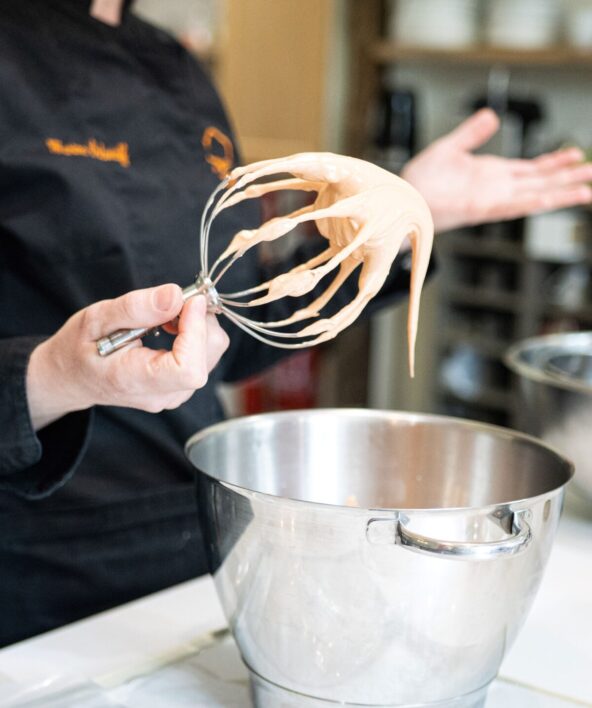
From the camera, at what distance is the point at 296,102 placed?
8.76 ft

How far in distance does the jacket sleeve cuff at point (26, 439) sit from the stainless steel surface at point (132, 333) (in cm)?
10

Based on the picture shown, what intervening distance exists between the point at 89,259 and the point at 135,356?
368 millimetres

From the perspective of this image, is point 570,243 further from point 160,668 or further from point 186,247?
point 160,668

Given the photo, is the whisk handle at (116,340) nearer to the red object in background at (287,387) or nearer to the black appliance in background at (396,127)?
the black appliance in background at (396,127)

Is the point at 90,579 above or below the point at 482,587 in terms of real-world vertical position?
below

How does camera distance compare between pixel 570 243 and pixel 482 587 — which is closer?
pixel 482 587

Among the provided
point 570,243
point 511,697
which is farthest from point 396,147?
point 511,697

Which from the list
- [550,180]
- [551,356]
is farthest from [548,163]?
[551,356]

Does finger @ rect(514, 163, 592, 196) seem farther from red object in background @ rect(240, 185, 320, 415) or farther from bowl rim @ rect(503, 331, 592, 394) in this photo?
red object in background @ rect(240, 185, 320, 415)

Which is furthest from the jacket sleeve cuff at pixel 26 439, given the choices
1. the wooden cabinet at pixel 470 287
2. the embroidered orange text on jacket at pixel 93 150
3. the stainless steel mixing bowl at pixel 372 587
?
the wooden cabinet at pixel 470 287

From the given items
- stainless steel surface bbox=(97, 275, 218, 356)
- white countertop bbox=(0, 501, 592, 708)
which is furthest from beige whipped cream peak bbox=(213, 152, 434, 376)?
white countertop bbox=(0, 501, 592, 708)

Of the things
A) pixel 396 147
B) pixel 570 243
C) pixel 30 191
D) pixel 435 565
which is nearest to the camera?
pixel 435 565

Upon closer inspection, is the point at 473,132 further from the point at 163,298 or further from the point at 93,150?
the point at 163,298

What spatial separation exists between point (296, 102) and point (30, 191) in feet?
6.03
